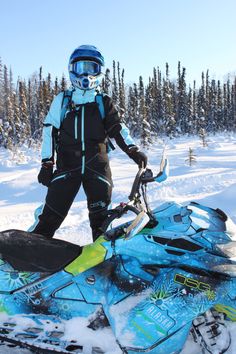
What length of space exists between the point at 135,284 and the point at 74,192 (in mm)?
1224

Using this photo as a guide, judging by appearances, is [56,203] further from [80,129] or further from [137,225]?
[137,225]

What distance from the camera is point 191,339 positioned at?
257cm

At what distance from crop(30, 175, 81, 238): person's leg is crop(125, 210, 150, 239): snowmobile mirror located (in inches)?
45.6

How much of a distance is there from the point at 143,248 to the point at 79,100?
165cm

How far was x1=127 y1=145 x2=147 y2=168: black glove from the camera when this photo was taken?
3386 millimetres

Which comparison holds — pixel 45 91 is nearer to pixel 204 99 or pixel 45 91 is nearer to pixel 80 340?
pixel 204 99

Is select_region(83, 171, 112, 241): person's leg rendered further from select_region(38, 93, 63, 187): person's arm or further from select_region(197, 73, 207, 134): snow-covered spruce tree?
select_region(197, 73, 207, 134): snow-covered spruce tree

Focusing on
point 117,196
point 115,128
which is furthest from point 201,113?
point 115,128

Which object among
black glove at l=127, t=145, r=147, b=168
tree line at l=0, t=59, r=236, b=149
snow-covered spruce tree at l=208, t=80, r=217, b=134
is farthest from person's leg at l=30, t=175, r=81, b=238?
snow-covered spruce tree at l=208, t=80, r=217, b=134

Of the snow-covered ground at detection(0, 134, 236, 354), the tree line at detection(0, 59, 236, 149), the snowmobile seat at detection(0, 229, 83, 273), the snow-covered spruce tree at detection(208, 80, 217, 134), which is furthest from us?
the snow-covered spruce tree at detection(208, 80, 217, 134)

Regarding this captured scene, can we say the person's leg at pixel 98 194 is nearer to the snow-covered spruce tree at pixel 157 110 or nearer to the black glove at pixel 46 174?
the black glove at pixel 46 174

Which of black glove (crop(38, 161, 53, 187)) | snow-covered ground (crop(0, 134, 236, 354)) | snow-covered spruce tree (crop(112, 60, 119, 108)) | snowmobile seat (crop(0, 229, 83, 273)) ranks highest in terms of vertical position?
snow-covered spruce tree (crop(112, 60, 119, 108))

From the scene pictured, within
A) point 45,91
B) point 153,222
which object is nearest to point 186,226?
point 153,222

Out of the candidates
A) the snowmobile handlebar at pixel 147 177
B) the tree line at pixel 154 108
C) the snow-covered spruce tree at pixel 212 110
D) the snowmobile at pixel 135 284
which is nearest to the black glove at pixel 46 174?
the snowmobile at pixel 135 284
